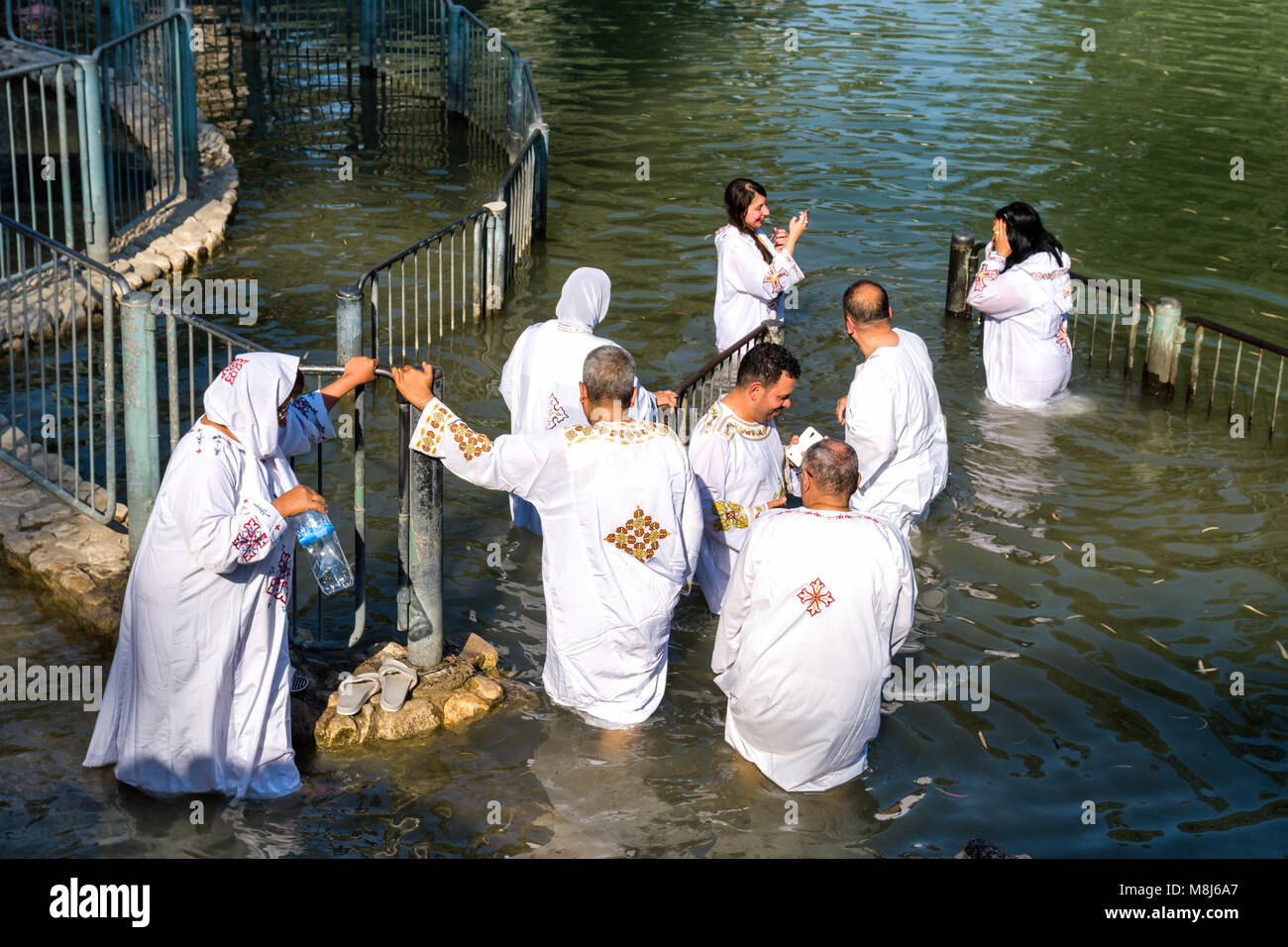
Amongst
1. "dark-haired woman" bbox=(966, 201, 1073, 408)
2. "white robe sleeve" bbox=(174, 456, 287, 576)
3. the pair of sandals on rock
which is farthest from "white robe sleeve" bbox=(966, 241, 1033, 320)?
"white robe sleeve" bbox=(174, 456, 287, 576)

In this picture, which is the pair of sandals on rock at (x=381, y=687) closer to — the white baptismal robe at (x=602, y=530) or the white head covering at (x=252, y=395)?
the white baptismal robe at (x=602, y=530)

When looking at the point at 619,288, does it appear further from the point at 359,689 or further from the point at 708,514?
the point at 359,689

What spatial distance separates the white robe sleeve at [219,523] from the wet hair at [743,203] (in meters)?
4.68

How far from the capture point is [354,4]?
963 inches

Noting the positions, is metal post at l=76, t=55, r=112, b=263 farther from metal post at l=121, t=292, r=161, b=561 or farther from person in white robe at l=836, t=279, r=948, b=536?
person in white robe at l=836, t=279, r=948, b=536

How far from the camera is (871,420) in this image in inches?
272

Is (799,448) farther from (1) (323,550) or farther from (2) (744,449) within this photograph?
(1) (323,550)

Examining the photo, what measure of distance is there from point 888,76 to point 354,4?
10013 mm

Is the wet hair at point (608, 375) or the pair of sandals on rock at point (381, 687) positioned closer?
the wet hair at point (608, 375)

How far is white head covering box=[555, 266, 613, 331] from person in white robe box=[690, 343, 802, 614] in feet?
3.68

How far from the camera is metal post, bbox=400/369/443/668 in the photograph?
568 centimetres

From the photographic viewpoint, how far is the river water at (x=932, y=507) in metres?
5.52

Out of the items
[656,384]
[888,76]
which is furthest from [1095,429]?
[888,76]

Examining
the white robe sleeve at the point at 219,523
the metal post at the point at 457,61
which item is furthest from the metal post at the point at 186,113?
the white robe sleeve at the point at 219,523
